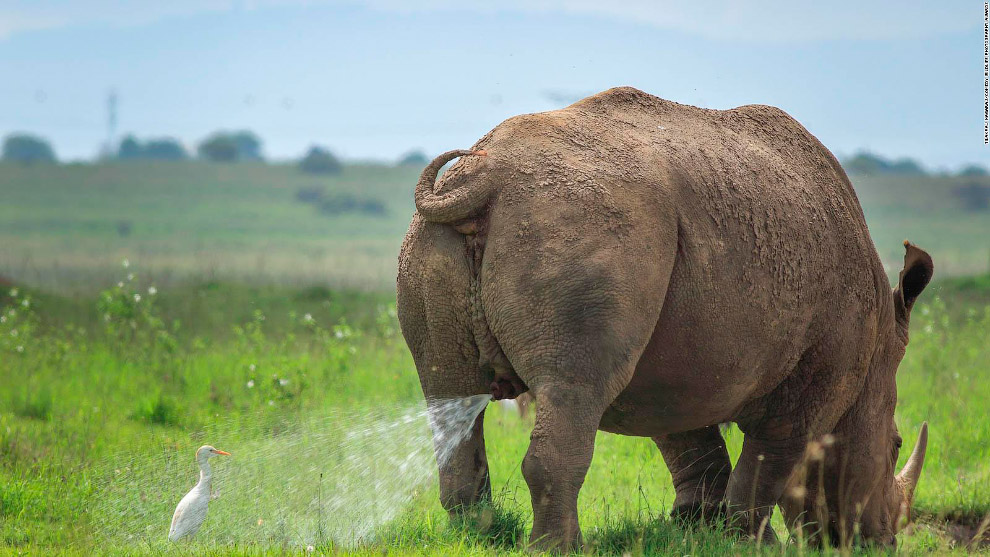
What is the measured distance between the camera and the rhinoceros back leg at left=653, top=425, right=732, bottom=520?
6.26 metres

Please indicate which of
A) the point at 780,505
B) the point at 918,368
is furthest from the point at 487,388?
the point at 918,368

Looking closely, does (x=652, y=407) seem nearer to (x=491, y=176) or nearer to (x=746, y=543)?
(x=746, y=543)

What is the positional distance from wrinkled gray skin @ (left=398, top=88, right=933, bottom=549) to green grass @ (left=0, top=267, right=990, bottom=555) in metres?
0.55

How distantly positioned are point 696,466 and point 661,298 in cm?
234

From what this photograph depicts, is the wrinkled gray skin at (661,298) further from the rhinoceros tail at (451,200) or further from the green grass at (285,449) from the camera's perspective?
the green grass at (285,449)

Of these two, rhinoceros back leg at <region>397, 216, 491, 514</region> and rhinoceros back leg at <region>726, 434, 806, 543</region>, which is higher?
rhinoceros back leg at <region>397, 216, 491, 514</region>

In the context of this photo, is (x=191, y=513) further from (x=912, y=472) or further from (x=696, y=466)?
(x=912, y=472)

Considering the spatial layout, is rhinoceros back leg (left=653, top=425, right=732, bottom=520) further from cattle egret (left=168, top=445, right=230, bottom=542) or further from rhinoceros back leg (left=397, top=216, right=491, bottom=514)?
cattle egret (left=168, top=445, right=230, bottom=542)

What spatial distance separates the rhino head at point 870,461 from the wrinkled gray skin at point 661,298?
0.01 m

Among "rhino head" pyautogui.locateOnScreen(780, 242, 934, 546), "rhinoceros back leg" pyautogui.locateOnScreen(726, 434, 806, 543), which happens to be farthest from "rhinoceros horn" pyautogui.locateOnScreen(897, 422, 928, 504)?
"rhinoceros back leg" pyautogui.locateOnScreen(726, 434, 806, 543)

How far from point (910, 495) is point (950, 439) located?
274 cm

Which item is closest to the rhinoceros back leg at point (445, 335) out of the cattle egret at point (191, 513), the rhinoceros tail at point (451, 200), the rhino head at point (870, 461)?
the rhinoceros tail at point (451, 200)

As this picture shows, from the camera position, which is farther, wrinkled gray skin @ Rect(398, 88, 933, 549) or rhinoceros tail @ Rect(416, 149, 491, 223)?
rhinoceros tail @ Rect(416, 149, 491, 223)

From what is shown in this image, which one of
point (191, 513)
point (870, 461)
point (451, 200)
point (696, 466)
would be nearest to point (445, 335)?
point (451, 200)
